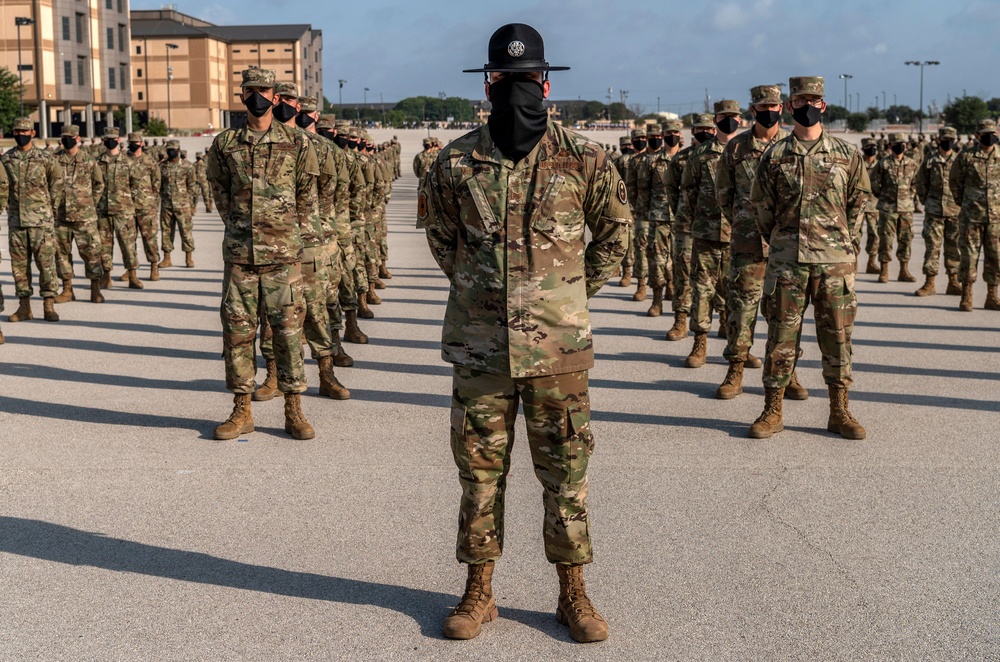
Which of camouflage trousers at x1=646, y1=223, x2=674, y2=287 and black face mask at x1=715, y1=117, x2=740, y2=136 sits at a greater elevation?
black face mask at x1=715, y1=117, x2=740, y2=136

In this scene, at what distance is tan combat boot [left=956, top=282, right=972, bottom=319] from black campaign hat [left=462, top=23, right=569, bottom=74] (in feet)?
34.7

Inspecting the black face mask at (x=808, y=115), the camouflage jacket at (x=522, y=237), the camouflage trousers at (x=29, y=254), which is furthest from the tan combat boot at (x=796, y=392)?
the camouflage trousers at (x=29, y=254)

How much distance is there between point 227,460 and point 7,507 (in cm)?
134

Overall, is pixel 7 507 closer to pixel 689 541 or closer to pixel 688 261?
pixel 689 541

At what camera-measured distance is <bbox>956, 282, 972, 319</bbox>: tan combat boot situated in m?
13.4

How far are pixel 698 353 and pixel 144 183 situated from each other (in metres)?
9.35

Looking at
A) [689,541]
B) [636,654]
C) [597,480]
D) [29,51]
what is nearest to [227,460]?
[597,480]

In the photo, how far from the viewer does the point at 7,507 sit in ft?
19.7

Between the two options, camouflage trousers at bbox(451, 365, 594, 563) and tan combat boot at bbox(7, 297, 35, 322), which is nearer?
camouflage trousers at bbox(451, 365, 594, 563)

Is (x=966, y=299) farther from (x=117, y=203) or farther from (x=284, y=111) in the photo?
(x=117, y=203)

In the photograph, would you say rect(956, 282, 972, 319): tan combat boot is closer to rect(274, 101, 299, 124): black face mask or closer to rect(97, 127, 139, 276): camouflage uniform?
rect(274, 101, 299, 124): black face mask

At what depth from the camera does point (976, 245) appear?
13.3 metres

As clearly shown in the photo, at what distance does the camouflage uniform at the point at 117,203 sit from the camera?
1539 cm

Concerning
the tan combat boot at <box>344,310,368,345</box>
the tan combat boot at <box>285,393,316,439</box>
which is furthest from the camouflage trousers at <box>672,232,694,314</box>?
the tan combat boot at <box>285,393,316,439</box>
